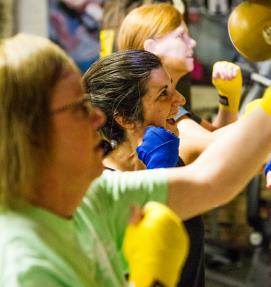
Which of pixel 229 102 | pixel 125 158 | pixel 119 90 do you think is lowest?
pixel 229 102

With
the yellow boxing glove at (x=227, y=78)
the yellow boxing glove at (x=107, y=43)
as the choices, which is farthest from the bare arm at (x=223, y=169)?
the yellow boxing glove at (x=107, y=43)

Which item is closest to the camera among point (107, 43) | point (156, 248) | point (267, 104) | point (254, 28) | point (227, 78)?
point (156, 248)

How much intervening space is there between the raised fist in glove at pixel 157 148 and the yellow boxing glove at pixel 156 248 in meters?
0.43

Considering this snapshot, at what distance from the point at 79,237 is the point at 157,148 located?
446 millimetres

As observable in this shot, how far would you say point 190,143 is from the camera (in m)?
1.60

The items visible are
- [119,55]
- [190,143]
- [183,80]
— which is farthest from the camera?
[183,80]

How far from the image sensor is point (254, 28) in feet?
3.97

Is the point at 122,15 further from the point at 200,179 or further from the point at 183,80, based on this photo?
the point at 200,179

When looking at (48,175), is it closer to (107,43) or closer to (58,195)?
(58,195)

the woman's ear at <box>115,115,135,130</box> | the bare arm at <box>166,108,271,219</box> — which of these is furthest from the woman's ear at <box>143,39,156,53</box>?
the bare arm at <box>166,108,271,219</box>

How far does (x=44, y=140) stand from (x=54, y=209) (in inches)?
3.8

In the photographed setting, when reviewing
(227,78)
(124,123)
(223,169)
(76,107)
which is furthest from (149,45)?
(76,107)

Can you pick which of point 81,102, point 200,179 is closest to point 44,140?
point 81,102

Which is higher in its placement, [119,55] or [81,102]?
[81,102]
